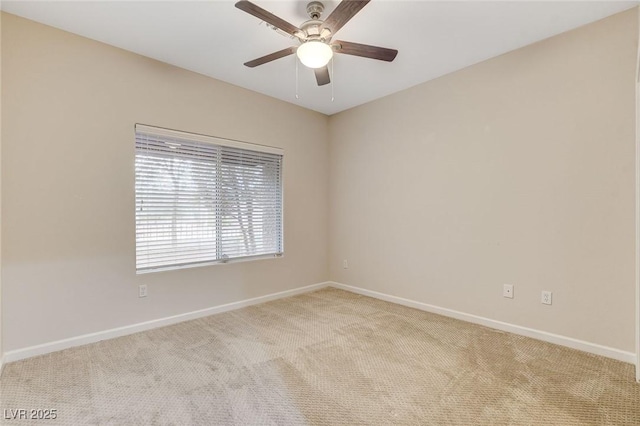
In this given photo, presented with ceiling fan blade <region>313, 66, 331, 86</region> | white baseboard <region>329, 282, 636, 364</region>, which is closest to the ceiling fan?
ceiling fan blade <region>313, 66, 331, 86</region>

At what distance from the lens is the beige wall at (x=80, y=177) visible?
2312 millimetres

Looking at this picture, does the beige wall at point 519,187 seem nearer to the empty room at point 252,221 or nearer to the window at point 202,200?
the empty room at point 252,221

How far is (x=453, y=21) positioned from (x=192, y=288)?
3.43 m

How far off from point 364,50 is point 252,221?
7.66ft

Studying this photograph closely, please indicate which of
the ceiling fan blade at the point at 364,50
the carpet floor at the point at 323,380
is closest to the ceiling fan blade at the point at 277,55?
the ceiling fan blade at the point at 364,50

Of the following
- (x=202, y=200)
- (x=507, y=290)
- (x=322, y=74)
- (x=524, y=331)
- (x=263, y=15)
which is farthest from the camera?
(x=202, y=200)

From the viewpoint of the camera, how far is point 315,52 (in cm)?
202

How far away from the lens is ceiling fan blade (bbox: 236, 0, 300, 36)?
1.67m

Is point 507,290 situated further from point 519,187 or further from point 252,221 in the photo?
point 252,221

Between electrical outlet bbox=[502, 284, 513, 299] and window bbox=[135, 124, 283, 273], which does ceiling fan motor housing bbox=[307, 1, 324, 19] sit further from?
electrical outlet bbox=[502, 284, 513, 299]

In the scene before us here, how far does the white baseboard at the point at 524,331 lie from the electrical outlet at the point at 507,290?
27 centimetres

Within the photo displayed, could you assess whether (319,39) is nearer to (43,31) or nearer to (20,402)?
(43,31)

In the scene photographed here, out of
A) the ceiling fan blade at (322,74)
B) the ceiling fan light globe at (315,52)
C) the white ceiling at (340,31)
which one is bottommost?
the ceiling fan light globe at (315,52)

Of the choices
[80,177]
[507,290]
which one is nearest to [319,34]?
[80,177]
